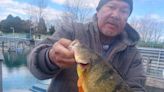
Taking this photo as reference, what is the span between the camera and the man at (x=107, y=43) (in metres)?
1.76

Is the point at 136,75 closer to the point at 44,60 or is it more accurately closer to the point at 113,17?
the point at 113,17

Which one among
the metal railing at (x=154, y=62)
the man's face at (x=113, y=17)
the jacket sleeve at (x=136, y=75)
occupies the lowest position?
the metal railing at (x=154, y=62)

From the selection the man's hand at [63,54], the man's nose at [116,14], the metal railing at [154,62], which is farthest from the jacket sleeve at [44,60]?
the metal railing at [154,62]

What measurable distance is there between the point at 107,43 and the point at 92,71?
0.73m

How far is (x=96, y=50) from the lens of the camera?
1.82 metres

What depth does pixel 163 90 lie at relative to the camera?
7168 mm

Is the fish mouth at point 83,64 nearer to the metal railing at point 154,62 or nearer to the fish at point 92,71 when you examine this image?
the fish at point 92,71

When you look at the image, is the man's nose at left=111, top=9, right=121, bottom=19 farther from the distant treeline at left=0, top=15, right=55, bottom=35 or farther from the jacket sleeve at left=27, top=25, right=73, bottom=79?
the distant treeline at left=0, top=15, right=55, bottom=35

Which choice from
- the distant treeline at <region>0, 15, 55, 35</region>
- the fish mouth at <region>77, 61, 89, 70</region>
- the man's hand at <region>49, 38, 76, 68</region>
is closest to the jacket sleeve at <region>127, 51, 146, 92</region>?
the man's hand at <region>49, 38, 76, 68</region>

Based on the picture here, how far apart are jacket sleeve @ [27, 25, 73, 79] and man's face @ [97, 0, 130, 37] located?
22cm

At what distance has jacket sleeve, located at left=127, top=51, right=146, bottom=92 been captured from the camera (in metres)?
1.79

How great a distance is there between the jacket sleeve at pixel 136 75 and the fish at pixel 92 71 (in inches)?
24.0

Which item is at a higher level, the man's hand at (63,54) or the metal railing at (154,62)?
the man's hand at (63,54)

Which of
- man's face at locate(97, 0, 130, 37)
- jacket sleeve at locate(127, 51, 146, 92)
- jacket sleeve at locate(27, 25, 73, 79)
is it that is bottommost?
jacket sleeve at locate(127, 51, 146, 92)
